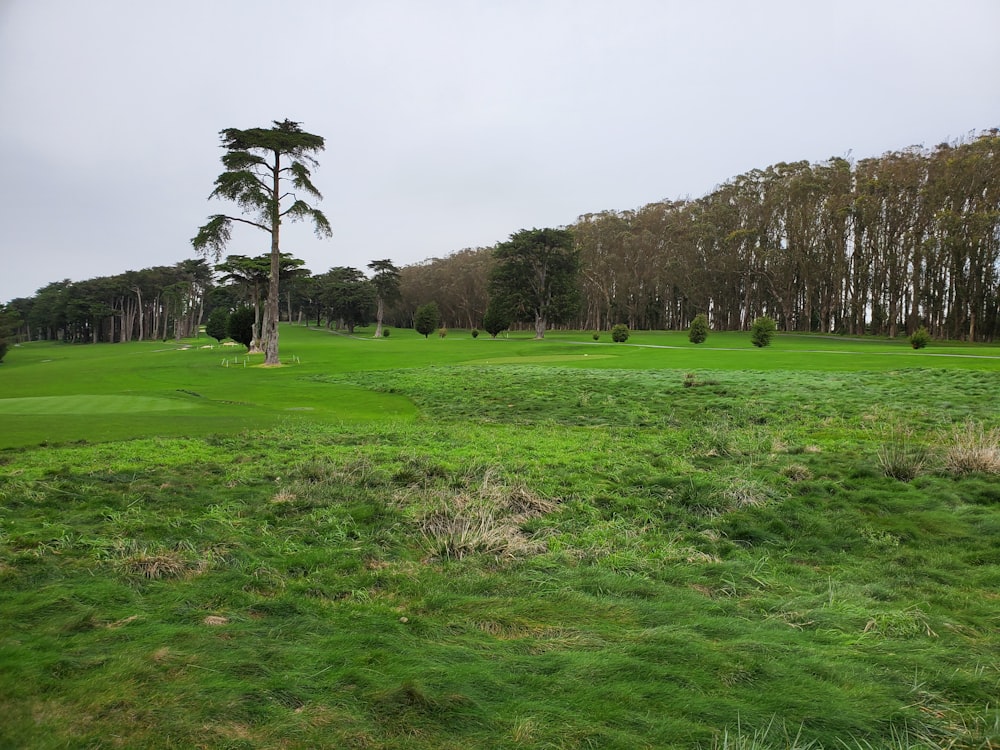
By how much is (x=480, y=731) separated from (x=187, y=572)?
131 inches

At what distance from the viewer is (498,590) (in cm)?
481

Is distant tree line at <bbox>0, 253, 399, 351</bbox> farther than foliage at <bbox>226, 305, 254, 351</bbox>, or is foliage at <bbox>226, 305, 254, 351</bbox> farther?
distant tree line at <bbox>0, 253, 399, 351</bbox>

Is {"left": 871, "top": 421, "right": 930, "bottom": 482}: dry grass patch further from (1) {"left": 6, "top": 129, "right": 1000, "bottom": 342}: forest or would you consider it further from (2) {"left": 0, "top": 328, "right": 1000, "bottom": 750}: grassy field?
(1) {"left": 6, "top": 129, "right": 1000, "bottom": 342}: forest

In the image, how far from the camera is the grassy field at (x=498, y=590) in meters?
2.98

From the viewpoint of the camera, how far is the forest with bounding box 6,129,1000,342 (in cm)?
5166

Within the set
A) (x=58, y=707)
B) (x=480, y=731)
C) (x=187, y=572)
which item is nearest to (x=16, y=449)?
(x=187, y=572)

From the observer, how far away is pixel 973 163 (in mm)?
50188

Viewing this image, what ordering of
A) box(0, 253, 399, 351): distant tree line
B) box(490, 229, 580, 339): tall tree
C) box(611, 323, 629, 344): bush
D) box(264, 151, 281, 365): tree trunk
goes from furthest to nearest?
box(0, 253, 399, 351): distant tree line < box(490, 229, 580, 339): tall tree < box(611, 323, 629, 344): bush < box(264, 151, 281, 365): tree trunk

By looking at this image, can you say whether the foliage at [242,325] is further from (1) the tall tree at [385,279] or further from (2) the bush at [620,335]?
(2) the bush at [620,335]

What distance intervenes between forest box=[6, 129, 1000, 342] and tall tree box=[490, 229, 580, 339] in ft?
19.8

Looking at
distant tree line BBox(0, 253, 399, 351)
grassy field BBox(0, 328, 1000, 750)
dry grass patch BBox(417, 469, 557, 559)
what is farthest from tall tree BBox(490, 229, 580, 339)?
dry grass patch BBox(417, 469, 557, 559)

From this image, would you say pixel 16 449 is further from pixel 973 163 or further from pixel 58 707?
pixel 973 163

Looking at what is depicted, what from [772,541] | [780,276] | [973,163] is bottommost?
[772,541]

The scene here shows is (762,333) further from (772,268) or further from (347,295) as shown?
(347,295)
